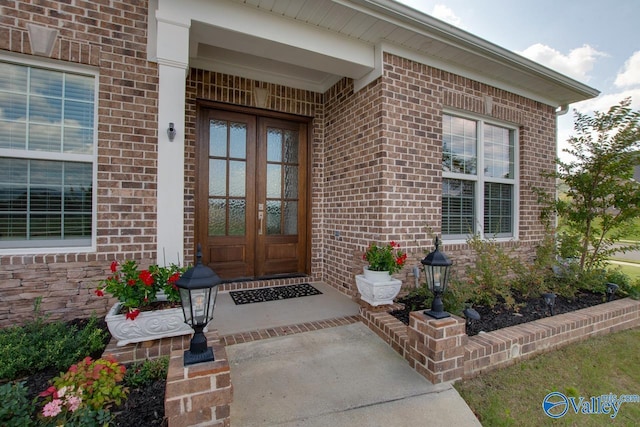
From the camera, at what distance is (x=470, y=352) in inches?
89.0

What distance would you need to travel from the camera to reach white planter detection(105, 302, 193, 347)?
2064 millimetres

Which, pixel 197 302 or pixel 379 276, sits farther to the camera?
pixel 379 276

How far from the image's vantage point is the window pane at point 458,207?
4.11 metres

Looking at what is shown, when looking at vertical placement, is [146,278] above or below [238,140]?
below

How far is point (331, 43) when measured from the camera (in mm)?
3260

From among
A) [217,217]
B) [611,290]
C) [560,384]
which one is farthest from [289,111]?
[611,290]

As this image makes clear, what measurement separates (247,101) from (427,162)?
8.58ft

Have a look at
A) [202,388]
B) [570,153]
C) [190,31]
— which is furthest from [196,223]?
[570,153]

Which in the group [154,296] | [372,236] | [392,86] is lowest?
[154,296]

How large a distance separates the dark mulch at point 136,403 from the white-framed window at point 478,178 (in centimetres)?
371

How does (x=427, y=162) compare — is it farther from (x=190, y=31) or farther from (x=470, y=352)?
(x=190, y=31)

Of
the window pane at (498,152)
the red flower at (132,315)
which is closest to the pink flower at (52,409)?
the red flower at (132,315)

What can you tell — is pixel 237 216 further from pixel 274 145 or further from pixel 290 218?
pixel 274 145

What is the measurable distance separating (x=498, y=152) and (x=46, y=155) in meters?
5.73
